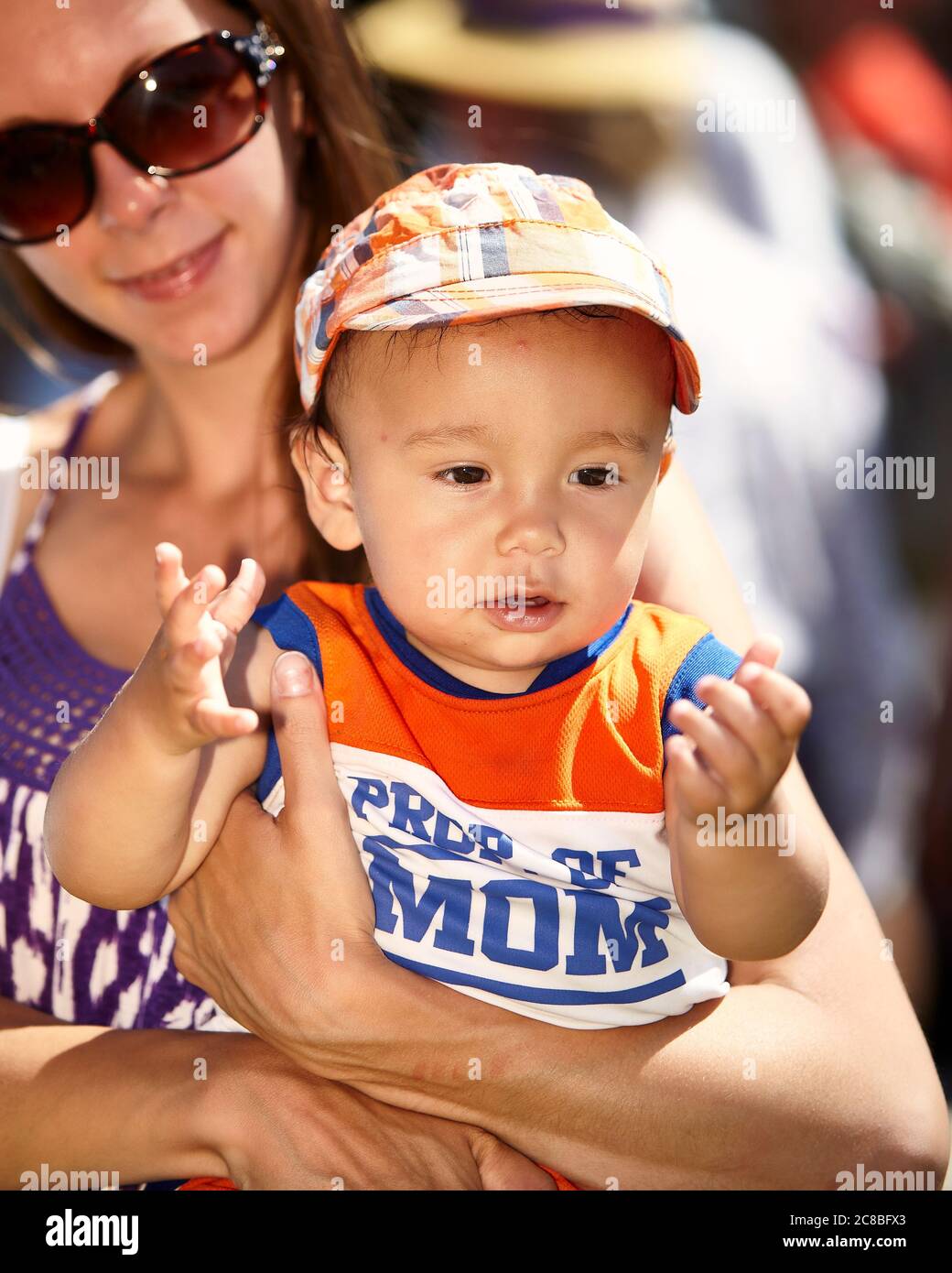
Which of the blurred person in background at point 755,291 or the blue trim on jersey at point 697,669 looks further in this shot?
the blurred person in background at point 755,291

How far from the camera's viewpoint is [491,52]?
12.8 ft

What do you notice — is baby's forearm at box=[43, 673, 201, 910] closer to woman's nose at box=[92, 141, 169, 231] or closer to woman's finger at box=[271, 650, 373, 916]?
woman's finger at box=[271, 650, 373, 916]

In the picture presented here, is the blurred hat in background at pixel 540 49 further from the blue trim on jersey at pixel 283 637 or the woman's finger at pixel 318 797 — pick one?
the woman's finger at pixel 318 797

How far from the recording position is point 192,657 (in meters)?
1.25

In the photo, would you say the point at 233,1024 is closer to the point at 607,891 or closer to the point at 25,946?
the point at 25,946

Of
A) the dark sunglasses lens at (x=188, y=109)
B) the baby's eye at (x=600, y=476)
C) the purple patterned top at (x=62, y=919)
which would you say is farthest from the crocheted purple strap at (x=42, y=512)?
the baby's eye at (x=600, y=476)

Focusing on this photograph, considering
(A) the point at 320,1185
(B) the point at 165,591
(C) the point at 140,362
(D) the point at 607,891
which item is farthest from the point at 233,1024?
(C) the point at 140,362

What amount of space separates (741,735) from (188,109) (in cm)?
121

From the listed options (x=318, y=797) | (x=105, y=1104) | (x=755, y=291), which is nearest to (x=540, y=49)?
(x=755, y=291)

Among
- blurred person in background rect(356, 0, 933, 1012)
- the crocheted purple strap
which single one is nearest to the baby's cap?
the crocheted purple strap

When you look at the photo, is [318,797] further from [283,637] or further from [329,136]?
[329,136]

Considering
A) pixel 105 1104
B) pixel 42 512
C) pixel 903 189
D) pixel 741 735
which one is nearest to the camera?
pixel 741 735

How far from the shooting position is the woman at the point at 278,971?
4.73 ft

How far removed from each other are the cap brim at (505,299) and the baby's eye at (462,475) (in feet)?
0.52
